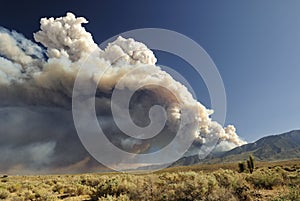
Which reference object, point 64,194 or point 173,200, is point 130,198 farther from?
point 64,194

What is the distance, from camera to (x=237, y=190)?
58.2 ft

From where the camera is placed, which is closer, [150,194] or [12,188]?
[150,194]

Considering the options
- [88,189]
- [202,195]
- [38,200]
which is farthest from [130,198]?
[88,189]

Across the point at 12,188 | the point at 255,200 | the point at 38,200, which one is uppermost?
the point at 12,188

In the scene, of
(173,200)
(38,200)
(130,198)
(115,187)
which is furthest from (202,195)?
(38,200)

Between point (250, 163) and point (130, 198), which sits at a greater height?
point (250, 163)

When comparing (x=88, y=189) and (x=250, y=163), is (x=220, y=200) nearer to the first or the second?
(x=88, y=189)

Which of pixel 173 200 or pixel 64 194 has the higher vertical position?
pixel 64 194

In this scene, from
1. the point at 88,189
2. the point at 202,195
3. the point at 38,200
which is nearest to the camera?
the point at 202,195

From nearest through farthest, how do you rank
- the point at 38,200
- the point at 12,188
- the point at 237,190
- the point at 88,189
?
the point at 237,190
the point at 38,200
the point at 88,189
the point at 12,188

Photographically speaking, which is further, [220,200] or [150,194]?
[150,194]

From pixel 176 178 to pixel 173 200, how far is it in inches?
195

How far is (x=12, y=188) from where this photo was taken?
3011cm

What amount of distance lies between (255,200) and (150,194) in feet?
20.4
